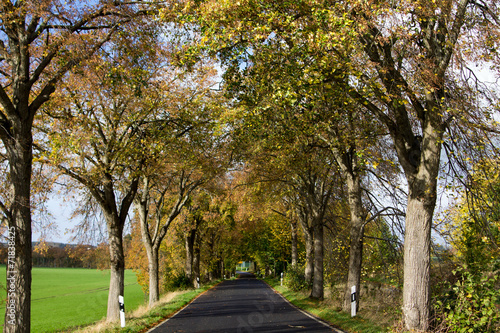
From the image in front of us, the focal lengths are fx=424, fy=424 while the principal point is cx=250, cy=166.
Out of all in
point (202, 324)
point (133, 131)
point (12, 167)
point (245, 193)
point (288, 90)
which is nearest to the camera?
point (12, 167)

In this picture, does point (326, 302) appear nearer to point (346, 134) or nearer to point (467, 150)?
point (346, 134)

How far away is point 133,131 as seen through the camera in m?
13.8

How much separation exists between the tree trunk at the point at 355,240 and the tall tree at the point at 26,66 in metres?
9.11

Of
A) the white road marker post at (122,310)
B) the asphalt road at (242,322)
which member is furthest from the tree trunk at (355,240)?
the white road marker post at (122,310)

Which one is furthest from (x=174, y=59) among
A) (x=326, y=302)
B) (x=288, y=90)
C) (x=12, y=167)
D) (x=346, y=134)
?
(x=326, y=302)

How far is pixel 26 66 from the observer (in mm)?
8055

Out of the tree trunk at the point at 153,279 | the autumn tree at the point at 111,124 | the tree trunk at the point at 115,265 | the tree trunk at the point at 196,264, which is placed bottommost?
the tree trunk at the point at 196,264

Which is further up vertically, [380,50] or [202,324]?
[380,50]

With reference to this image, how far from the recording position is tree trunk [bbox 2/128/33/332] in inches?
280

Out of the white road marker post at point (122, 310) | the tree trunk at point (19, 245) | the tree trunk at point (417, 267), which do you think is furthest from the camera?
the white road marker post at point (122, 310)

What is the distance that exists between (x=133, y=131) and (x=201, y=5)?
258 inches

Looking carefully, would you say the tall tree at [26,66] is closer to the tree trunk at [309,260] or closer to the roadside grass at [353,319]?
the roadside grass at [353,319]

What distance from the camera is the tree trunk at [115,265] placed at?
13.9 m

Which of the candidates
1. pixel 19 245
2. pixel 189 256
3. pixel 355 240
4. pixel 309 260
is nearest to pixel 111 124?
pixel 19 245
